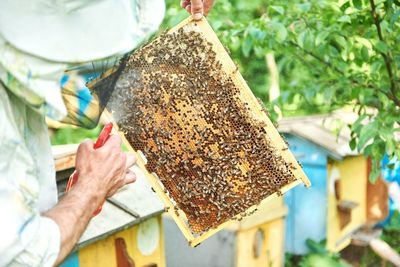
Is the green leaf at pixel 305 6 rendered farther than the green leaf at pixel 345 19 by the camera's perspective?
Yes

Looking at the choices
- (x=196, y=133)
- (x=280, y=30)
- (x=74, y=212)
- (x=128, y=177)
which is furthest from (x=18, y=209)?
(x=280, y=30)

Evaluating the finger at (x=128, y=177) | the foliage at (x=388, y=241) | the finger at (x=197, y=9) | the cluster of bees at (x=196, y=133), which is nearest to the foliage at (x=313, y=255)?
the foliage at (x=388, y=241)

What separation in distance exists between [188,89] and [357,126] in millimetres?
901

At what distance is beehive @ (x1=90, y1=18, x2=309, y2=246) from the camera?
2.34 meters

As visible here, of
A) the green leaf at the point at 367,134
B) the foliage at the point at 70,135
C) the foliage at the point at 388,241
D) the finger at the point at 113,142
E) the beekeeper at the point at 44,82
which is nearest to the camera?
the beekeeper at the point at 44,82

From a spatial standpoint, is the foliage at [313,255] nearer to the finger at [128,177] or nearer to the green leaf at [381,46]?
the green leaf at [381,46]

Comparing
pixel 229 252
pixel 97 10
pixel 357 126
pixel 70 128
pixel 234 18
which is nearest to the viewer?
pixel 97 10

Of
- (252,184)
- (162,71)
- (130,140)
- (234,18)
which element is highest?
(162,71)

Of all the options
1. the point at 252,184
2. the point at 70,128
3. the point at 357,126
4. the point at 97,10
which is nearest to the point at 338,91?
the point at 357,126

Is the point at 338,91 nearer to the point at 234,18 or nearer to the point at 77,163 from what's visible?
the point at 77,163

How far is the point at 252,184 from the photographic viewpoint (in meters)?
2.38

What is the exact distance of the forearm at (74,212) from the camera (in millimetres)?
1602

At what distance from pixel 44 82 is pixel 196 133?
100cm

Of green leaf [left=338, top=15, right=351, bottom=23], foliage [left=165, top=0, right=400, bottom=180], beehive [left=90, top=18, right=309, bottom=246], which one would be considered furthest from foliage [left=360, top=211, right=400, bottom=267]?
beehive [left=90, top=18, right=309, bottom=246]
